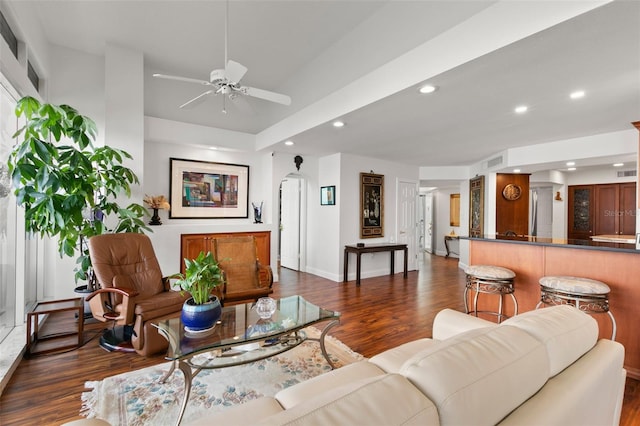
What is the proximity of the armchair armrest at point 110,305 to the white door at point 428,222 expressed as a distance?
29.3 feet

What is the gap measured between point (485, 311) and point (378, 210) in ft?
10.8

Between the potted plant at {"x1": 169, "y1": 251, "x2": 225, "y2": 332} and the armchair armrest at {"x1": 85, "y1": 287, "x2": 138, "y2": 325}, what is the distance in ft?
2.64

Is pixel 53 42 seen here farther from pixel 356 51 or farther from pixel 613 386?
pixel 613 386

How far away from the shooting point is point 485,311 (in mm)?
3314

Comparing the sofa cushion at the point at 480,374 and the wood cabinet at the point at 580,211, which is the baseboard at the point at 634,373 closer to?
the sofa cushion at the point at 480,374

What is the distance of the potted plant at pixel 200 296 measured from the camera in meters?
2.09

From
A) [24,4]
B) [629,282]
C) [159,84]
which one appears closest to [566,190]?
[629,282]

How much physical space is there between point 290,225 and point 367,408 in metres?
6.45

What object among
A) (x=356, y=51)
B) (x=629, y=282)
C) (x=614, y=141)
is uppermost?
(x=356, y=51)

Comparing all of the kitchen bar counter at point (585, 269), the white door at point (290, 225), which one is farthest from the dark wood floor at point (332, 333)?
the white door at point (290, 225)

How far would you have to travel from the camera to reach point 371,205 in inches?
245

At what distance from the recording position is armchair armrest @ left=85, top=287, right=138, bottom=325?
262cm

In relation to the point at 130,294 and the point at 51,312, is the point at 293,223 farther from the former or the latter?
the point at 51,312

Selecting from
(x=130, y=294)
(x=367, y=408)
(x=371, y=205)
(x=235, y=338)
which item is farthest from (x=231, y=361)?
(x=371, y=205)
